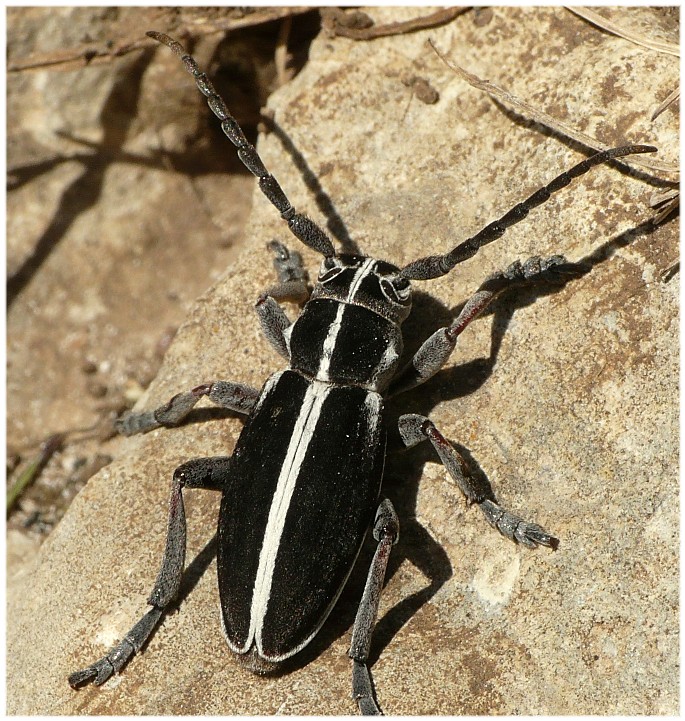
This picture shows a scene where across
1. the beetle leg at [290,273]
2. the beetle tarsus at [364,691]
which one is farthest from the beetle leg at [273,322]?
the beetle tarsus at [364,691]

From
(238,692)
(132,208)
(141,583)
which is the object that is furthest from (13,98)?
(238,692)

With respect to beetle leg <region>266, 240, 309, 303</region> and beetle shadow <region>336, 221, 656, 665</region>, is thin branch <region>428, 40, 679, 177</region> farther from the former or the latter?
beetle leg <region>266, 240, 309, 303</region>

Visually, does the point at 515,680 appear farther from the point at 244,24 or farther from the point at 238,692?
the point at 244,24

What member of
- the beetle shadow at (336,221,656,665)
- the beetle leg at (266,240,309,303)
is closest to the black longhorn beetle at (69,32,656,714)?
the beetle shadow at (336,221,656,665)

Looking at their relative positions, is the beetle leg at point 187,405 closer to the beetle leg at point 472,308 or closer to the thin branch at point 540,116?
the beetle leg at point 472,308

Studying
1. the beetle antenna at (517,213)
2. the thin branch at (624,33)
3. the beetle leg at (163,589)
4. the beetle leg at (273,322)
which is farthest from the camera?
the beetle leg at (273,322)

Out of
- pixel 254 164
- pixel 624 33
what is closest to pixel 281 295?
pixel 254 164
